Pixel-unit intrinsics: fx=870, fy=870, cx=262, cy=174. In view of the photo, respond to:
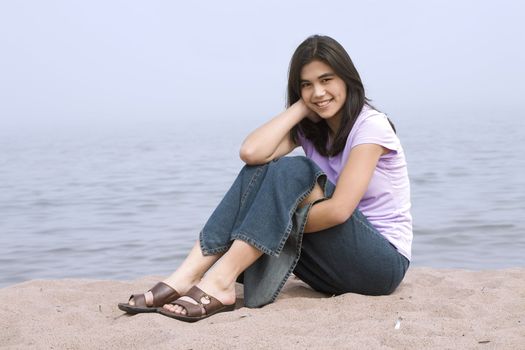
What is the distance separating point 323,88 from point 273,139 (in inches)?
12.3

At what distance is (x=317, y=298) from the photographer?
12.1 ft

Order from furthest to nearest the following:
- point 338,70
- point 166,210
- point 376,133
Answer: point 166,210, point 338,70, point 376,133

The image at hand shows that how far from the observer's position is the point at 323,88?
3713 mm

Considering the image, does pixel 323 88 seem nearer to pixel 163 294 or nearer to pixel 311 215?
pixel 311 215

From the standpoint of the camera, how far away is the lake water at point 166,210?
596 cm

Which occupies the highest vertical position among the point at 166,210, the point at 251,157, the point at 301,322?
the point at 251,157

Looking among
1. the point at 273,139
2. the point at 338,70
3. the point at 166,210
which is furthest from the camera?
the point at 166,210

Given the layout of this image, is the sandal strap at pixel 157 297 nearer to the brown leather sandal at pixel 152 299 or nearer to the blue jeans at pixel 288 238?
the brown leather sandal at pixel 152 299

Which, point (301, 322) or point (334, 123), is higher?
point (334, 123)

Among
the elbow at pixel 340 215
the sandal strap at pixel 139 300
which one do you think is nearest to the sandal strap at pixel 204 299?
the sandal strap at pixel 139 300

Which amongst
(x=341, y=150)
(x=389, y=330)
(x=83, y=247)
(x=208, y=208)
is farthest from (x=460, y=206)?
(x=389, y=330)

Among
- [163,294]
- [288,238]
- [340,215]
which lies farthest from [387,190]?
[163,294]

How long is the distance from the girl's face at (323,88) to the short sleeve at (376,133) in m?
0.18

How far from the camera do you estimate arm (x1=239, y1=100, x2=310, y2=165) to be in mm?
3648
